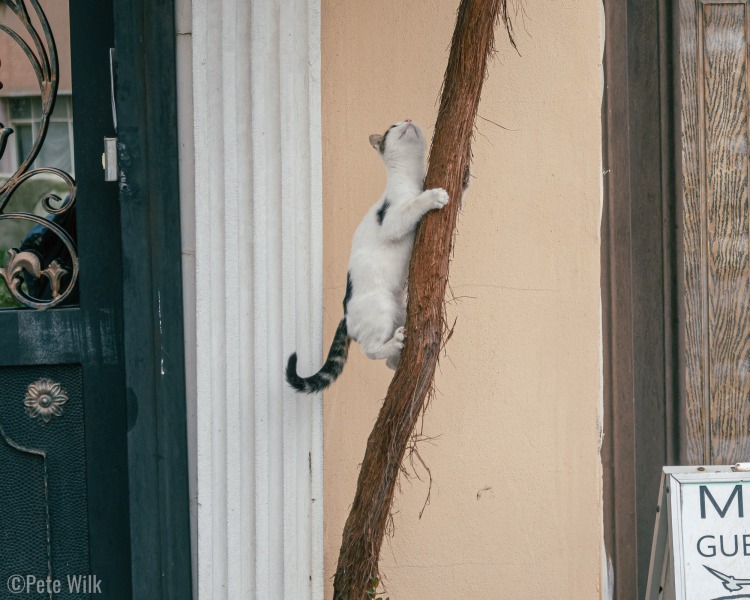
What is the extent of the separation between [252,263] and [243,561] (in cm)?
82

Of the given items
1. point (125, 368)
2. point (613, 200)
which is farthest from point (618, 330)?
point (125, 368)

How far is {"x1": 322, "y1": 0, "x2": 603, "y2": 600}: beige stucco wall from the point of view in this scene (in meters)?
2.13

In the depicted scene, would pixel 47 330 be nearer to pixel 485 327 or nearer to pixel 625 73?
pixel 485 327

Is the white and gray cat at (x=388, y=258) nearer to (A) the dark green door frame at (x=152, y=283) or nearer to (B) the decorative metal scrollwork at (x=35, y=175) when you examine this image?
(A) the dark green door frame at (x=152, y=283)

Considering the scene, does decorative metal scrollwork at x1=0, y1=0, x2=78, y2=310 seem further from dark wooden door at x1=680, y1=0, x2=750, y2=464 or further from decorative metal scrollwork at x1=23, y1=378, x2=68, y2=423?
dark wooden door at x1=680, y1=0, x2=750, y2=464

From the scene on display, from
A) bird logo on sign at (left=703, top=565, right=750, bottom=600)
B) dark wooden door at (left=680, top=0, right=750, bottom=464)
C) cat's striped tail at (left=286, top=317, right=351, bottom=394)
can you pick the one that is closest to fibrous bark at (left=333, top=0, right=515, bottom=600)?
cat's striped tail at (left=286, top=317, right=351, bottom=394)

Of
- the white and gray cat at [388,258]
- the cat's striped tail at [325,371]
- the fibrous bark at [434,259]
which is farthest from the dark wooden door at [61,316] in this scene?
the fibrous bark at [434,259]

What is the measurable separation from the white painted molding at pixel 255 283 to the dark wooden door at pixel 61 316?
30 cm

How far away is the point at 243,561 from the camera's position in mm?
2033

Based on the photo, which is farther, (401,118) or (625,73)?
(625,73)

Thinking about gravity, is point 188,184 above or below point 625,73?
below

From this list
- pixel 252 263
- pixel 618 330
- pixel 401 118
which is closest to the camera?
pixel 252 263

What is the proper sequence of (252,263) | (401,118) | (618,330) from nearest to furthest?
(252,263), (401,118), (618,330)

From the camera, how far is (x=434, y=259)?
157 cm
